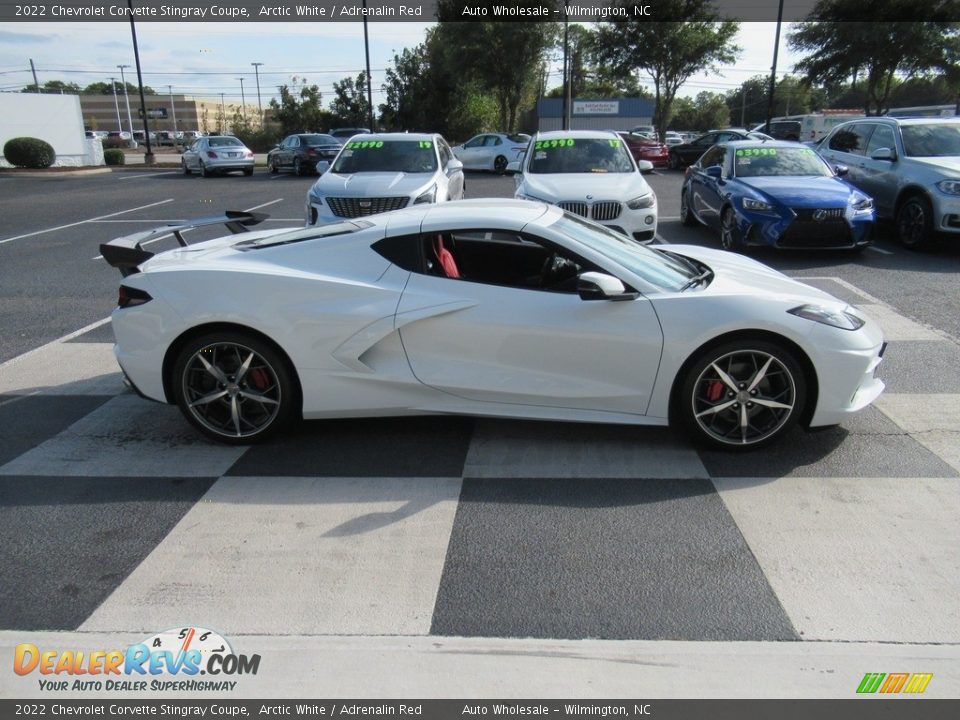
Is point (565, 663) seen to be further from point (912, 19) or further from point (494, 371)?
point (912, 19)

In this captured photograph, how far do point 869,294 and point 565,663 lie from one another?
696cm

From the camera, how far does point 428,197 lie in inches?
433

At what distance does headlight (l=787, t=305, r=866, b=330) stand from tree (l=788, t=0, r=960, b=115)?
3360 centimetres

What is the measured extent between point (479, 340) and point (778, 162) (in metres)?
8.19

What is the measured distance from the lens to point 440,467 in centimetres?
428

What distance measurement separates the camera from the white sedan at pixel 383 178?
Result: 10.6 metres

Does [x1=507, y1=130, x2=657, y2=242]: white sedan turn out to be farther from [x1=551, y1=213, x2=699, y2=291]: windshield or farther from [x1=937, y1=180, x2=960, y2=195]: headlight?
[x1=551, y1=213, x2=699, y2=291]: windshield

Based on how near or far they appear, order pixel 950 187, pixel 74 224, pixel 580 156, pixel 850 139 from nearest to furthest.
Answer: pixel 950 187, pixel 580 156, pixel 850 139, pixel 74 224

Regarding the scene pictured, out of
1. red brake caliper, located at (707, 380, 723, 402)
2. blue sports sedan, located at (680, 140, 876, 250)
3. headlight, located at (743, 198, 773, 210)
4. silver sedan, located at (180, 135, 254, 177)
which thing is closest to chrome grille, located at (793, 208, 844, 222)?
blue sports sedan, located at (680, 140, 876, 250)

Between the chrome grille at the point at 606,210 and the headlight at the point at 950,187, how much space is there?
13.8 ft

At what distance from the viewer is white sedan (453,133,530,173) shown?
1032 inches

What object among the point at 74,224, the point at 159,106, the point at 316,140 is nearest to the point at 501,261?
the point at 74,224

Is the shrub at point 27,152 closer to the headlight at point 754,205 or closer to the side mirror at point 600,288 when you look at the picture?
the headlight at point 754,205

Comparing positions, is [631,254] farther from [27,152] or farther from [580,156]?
[27,152]
